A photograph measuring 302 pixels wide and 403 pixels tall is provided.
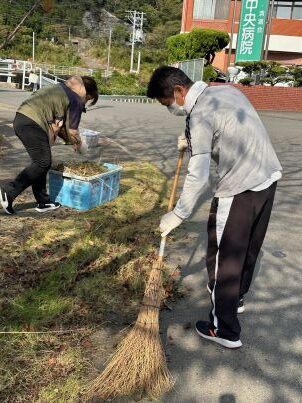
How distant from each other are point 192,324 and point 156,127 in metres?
10.00

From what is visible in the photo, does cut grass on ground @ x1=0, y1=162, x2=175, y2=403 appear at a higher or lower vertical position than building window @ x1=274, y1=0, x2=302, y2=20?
lower

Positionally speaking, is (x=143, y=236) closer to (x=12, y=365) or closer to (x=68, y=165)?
(x=68, y=165)

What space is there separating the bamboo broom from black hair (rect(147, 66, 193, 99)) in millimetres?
1267

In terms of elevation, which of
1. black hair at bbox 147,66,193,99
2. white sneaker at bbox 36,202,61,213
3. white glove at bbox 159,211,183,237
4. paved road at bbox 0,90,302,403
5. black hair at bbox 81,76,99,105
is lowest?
paved road at bbox 0,90,302,403

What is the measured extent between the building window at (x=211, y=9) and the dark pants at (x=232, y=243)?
35297 millimetres

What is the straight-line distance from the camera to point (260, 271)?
4012mm

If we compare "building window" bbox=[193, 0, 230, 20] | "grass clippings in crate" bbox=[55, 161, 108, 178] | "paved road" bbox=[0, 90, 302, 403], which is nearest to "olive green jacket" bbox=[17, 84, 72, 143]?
"grass clippings in crate" bbox=[55, 161, 108, 178]

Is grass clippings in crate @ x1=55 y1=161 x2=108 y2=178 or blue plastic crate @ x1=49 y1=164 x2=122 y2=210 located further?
grass clippings in crate @ x1=55 y1=161 x2=108 y2=178

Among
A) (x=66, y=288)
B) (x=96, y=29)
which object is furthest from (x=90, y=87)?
Result: (x=96, y=29)

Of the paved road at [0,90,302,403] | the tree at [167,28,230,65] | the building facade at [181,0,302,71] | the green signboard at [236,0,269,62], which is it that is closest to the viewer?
the paved road at [0,90,302,403]

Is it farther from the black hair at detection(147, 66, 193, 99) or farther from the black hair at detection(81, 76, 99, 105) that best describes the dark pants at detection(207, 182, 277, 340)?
the black hair at detection(81, 76, 99, 105)

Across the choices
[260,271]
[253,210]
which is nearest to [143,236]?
[260,271]

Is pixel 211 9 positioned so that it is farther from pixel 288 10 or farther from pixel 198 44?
pixel 198 44

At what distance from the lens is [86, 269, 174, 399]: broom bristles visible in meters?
2.35
